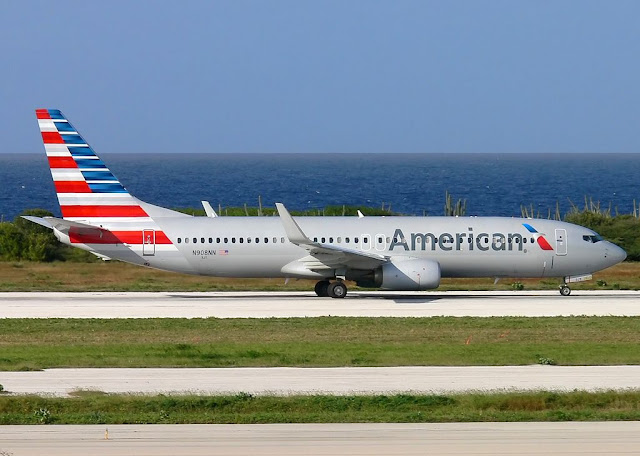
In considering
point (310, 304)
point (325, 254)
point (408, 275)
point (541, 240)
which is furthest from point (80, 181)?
point (541, 240)

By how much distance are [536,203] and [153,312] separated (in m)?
111

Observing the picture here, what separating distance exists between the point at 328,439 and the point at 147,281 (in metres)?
30.0

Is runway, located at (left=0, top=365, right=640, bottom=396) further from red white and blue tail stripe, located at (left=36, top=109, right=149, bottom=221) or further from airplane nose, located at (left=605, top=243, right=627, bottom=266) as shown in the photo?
airplane nose, located at (left=605, top=243, right=627, bottom=266)

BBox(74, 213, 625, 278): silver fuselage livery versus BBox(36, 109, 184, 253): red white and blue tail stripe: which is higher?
BBox(36, 109, 184, 253): red white and blue tail stripe

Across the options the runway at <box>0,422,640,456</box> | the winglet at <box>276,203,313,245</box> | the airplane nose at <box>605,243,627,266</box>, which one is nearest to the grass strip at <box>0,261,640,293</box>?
the airplane nose at <box>605,243,627,266</box>

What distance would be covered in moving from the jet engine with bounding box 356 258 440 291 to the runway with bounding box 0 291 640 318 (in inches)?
22.7

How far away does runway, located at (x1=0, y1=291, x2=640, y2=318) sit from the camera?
3412cm

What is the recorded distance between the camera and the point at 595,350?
25547 mm

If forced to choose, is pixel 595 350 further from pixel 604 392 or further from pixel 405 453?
pixel 405 453

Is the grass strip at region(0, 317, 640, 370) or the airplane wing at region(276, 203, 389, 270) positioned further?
the airplane wing at region(276, 203, 389, 270)

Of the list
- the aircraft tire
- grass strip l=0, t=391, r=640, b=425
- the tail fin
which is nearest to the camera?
grass strip l=0, t=391, r=640, b=425

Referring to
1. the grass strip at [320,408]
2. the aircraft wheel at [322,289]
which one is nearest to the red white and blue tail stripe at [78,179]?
the aircraft wheel at [322,289]

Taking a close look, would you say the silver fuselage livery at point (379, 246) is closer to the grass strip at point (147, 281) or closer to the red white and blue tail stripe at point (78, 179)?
the red white and blue tail stripe at point (78, 179)

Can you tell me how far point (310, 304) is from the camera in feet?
123
